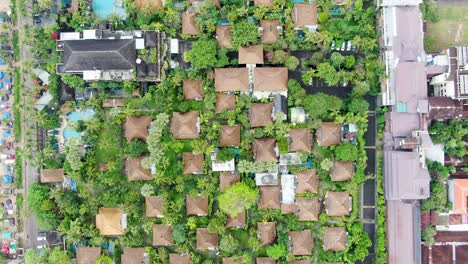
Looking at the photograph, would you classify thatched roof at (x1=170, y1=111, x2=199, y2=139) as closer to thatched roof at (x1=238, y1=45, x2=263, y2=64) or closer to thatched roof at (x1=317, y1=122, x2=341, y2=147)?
thatched roof at (x1=238, y1=45, x2=263, y2=64)

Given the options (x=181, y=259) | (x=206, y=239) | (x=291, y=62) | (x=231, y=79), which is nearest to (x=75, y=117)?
(x=231, y=79)

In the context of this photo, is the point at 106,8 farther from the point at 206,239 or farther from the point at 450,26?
the point at 450,26

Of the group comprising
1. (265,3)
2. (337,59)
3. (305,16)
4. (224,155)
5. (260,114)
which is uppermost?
(265,3)

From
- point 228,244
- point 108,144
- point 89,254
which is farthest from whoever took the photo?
point 108,144

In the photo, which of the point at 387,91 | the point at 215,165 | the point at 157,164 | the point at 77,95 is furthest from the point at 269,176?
the point at 77,95

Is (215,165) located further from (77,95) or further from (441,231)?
(441,231)

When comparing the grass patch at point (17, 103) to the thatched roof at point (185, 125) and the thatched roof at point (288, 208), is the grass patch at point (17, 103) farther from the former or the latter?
the thatched roof at point (288, 208)

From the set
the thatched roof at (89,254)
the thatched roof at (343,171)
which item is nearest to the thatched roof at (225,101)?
the thatched roof at (343,171)
